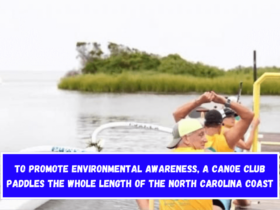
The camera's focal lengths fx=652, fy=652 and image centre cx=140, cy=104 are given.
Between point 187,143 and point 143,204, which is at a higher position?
point 187,143

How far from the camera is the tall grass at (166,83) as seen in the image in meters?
52.5

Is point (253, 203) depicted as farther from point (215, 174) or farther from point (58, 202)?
point (58, 202)

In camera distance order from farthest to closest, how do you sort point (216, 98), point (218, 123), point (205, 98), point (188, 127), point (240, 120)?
point (218, 123) < point (216, 98) < point (205, 98) < point (240, 120) < point (188, 127)

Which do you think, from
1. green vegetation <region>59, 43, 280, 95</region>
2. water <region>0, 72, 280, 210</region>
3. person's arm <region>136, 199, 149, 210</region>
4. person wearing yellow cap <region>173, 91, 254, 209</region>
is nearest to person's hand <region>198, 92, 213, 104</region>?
person wearing yellow cap <region>173, 91, 254, 209</region>

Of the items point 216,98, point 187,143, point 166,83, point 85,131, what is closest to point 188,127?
point 187,143

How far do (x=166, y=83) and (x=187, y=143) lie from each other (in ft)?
181

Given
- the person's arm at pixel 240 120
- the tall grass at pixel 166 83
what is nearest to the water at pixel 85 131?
the tall grass at pixel 166 83

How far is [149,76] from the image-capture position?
6397cm

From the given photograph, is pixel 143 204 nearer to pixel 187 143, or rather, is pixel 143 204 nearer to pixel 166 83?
pixel 187 143

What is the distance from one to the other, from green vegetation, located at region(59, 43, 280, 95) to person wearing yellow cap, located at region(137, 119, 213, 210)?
126ft

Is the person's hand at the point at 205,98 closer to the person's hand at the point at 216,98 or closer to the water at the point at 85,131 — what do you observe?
the person's hand at the point at 216,98

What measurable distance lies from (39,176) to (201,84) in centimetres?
4897

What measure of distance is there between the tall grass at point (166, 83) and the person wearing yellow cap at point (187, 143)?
45550mm

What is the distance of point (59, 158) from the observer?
5516 mm
